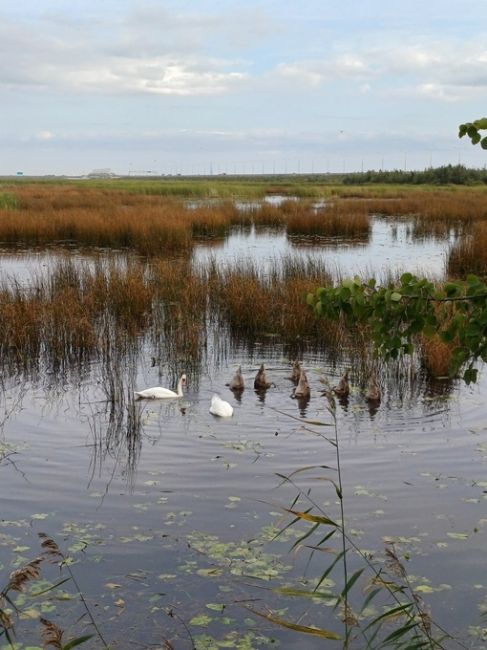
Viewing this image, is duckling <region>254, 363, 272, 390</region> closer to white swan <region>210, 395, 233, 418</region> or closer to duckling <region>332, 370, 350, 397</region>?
duckling <region>332, 370, 350, 397</region>

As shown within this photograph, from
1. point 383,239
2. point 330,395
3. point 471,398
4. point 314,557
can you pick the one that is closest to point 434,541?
point 314,557

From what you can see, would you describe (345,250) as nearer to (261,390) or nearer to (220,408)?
(261,390)

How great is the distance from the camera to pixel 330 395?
11.5ft

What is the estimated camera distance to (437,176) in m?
74.3

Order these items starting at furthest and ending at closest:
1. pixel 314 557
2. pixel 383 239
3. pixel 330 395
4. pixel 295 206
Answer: pixel 295 206, pixel 383 239, pixel 314 557, pixel 330 395

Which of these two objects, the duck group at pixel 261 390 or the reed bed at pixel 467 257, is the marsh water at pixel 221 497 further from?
the reed bed at pixel 467 257

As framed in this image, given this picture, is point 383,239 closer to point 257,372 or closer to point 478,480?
point 257,372

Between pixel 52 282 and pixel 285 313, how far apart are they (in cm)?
453

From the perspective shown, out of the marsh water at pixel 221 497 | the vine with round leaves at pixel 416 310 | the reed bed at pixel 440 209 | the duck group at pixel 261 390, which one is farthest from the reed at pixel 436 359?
the reed bed at pixel 440 209

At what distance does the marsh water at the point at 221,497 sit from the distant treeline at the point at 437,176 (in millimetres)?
64623

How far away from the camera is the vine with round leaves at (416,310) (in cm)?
318

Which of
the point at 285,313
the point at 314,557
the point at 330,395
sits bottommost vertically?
the point at 314,557

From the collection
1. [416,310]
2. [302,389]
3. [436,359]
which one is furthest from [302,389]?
[416,310]

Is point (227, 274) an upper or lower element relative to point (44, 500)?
upper
